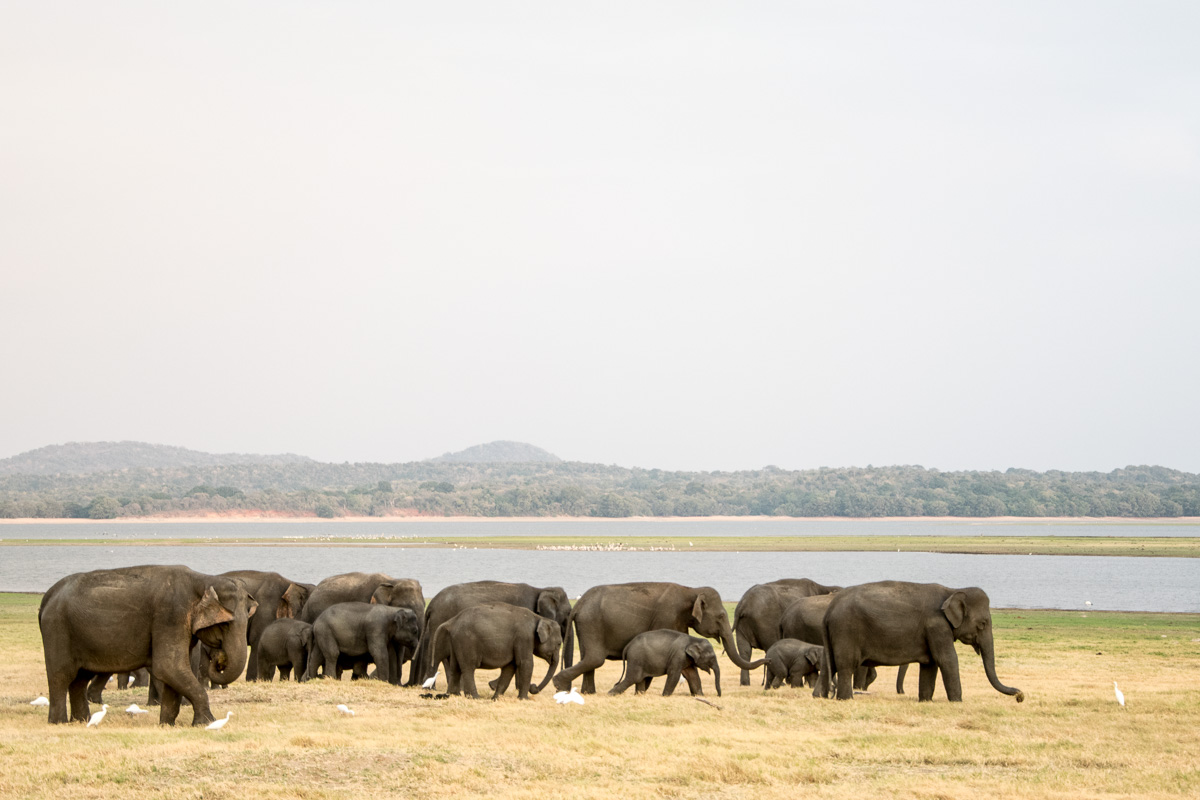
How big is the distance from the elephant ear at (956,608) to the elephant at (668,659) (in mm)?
3568

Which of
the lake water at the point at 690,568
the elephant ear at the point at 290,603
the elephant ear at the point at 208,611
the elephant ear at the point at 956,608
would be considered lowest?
the lake water at the point at 690,568

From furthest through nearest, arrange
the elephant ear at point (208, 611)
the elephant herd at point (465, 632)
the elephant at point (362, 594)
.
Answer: the elephant at point (362, 594) → the elephant ear at point (208, 611) → the elephant herd at point (465, 632)

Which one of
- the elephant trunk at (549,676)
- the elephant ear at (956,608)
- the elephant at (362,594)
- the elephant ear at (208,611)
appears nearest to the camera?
the elephant ear at (208,611)

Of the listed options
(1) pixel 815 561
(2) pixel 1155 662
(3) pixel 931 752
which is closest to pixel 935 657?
(3) pixel 931 752

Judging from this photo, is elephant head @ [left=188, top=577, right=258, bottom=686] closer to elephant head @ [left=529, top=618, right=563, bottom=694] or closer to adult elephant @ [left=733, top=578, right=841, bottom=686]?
elephant head @ [left=529, top=618, right=563, bottom=694]

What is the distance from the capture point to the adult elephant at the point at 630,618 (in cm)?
1989

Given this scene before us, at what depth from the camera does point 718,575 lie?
235ft

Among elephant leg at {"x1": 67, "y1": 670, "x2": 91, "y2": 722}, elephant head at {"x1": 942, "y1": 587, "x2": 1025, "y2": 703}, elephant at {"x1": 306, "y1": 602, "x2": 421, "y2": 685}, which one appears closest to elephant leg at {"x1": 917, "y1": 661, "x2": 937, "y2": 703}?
elephant head at {"x1": 942, "y1": 587, "x2": 1025, "y2": 703}

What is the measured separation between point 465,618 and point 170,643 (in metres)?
4.54

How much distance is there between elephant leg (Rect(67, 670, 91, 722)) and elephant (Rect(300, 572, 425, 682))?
734 centimetres

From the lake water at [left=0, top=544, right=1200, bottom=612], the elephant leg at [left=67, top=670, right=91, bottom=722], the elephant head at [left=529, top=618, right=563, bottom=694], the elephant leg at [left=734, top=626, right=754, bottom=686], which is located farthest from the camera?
the lake water at [left=0, top=544, right=1200, bottom=612]

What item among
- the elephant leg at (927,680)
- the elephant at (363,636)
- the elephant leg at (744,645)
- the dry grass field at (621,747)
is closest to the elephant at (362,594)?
the elephant at (363,636)

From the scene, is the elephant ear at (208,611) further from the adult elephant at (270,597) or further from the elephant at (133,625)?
the adult elephant at (270,597)

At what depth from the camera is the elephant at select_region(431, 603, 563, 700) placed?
1822cm
